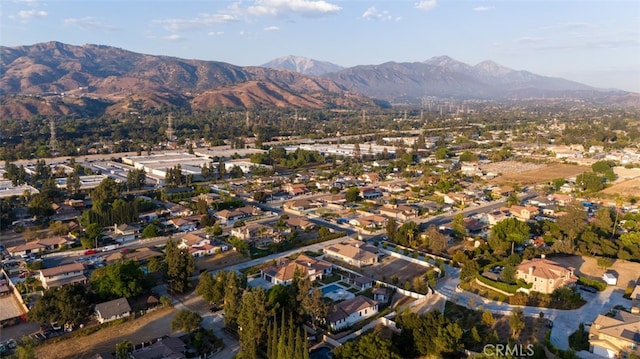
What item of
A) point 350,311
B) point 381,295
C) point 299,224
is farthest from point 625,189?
point 350,311

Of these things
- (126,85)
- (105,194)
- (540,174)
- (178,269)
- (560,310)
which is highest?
(126,85)

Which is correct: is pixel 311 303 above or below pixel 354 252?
above

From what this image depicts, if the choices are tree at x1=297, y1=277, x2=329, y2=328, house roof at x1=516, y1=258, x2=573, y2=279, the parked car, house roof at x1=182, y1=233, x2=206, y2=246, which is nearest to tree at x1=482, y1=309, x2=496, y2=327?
house roof at x1=516, y1=258, x2=573, y2=279

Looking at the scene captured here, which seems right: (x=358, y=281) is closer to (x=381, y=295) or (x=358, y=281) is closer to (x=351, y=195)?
(x=381, y=295)

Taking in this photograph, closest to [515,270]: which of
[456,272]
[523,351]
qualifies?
[456,272]

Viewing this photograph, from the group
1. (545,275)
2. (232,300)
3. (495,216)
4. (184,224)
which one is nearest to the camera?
(232,300)

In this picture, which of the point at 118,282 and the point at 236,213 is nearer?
the point at 118,282

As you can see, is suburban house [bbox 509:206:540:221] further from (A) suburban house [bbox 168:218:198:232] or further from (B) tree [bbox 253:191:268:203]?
(A) suburban house [bbox 168:218:198:232]
